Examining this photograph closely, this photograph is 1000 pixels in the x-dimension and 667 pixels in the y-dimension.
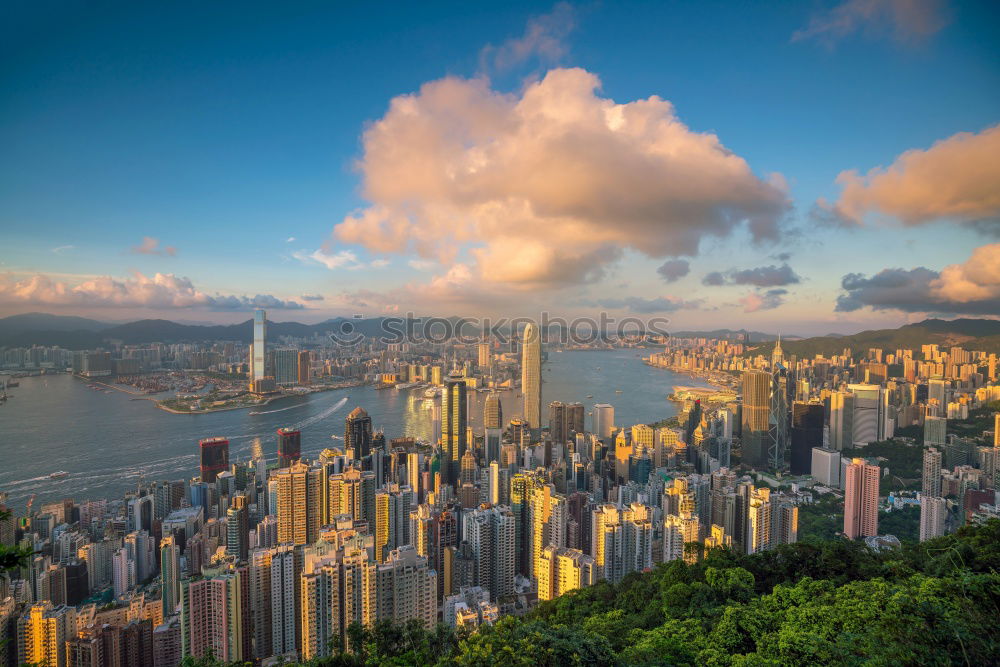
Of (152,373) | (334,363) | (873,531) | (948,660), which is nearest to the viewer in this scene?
(948,660)

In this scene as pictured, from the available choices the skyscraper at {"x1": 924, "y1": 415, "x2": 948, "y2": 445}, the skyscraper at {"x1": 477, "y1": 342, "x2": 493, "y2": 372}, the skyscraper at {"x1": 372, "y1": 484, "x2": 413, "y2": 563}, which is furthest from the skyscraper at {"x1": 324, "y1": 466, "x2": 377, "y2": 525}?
the skyscraper at {"x1": 924, "y1": 415, "x2": 948, "y2": 445}

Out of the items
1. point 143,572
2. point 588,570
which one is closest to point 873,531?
point 588,570

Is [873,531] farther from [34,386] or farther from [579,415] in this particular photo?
[34,386]

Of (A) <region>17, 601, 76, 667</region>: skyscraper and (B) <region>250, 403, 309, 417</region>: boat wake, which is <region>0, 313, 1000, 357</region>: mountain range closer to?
(B) <region>250, 403, 309, 417</region>: boat wake

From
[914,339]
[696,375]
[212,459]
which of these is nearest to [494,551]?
[212,459]

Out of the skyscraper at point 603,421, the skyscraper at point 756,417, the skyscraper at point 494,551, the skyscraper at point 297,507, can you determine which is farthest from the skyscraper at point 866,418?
the skyscraper at point 297,507

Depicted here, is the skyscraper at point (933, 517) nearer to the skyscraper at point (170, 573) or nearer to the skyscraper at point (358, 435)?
the skyscraper at point (358, 435)
